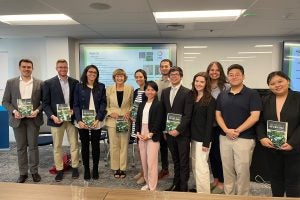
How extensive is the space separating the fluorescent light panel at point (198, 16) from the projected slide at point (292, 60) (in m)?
2.07

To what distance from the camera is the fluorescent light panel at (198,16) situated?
3396 mm

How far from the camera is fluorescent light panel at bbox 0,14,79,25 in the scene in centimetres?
366

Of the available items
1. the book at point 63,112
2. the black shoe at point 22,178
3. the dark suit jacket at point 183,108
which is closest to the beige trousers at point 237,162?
the dark suit jacket at point 183,108

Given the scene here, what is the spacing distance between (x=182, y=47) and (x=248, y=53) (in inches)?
54.5

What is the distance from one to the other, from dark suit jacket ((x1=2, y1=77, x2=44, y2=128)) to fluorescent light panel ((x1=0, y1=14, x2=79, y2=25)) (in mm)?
994

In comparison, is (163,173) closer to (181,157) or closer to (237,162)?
(181,157)

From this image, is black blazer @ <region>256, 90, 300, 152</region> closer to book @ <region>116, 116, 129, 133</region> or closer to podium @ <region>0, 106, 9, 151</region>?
book @ <region>116, 116, 129, 133</region>

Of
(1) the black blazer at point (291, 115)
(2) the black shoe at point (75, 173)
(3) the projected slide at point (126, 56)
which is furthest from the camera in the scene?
(3) the projected slide at point (126, 56)

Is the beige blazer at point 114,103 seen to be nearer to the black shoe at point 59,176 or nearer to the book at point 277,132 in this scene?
the black shoe at point 59,176

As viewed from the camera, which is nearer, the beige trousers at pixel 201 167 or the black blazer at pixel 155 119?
the beige trousers at pixel 201 167

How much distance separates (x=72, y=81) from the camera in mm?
3482

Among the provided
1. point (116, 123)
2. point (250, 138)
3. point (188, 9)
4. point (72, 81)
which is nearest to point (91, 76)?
point (72, 81)

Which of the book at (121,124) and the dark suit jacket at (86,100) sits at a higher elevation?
the dark suit jacket at (86,100)

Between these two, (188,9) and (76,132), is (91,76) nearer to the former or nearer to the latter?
(76,132)
